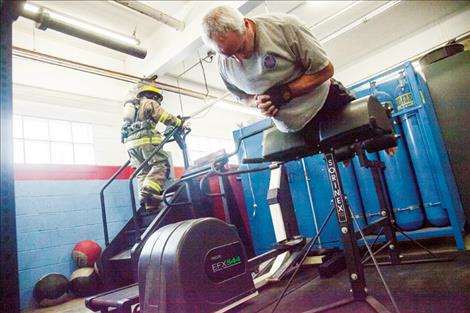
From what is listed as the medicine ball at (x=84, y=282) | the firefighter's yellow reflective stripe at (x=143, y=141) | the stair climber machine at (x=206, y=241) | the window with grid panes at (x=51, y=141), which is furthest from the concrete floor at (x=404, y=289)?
the window with grid panes at (x=51, y=141)

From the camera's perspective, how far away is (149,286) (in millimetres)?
1802

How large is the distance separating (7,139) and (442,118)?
4.52 m

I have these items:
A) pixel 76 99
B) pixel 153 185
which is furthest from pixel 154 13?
Result: pixel 153 185

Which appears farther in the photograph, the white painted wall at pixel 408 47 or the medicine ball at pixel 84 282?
the white painted wall at pixel 408 47

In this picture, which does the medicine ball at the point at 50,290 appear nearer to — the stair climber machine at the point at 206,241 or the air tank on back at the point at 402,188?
the stair climber machine at the point at 206,241

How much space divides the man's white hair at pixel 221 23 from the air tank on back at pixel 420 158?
7.93 ft

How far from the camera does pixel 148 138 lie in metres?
4.27

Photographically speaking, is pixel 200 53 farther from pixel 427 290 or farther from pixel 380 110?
pixel 427 290

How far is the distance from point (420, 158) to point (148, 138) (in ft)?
11.3

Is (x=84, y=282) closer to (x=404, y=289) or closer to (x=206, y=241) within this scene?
(x=206, y=241)

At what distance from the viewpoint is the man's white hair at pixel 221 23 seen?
4.44 feet

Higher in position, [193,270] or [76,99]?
[76,99]

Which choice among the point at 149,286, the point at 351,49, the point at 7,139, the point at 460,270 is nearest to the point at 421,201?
the point at 460,270

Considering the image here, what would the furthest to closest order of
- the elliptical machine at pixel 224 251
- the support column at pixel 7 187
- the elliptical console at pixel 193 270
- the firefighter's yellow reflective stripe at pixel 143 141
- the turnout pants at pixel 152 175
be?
the firefighter's yellow reflective stripe at pixel 143 141, the turnout pants at pixel 152 175, the elliptical console at pixel 193 270, the elliptical machine at pixel 224 251, the support column at pixel 7 187
